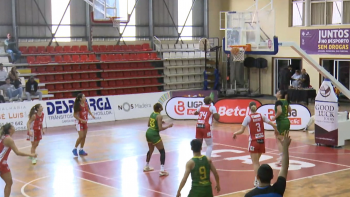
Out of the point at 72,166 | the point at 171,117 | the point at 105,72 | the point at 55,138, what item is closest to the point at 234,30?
the point at 171,117

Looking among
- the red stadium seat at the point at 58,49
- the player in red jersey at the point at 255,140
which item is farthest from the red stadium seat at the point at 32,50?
the player in red jersey at the point at 255,140

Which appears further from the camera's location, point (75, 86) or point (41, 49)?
→ point (75, 86)

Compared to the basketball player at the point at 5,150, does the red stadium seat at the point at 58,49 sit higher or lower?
higher

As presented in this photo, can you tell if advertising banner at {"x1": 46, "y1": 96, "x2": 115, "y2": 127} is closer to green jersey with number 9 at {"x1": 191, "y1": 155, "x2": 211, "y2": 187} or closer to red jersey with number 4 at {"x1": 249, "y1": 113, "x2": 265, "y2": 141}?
red jersey with number 4 at {"x1": 249, "y1": 113, "x2": 265, "y2": 141}

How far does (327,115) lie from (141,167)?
6.56m

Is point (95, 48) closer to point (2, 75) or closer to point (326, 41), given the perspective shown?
point (2, 75)

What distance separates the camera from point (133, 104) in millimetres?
25750

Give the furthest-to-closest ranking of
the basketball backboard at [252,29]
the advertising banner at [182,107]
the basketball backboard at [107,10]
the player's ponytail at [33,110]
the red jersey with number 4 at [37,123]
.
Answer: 1. the advertising banner at [182,107]
2. the basketball backboard at [107,10]
3. the basketball backboard at [252,29]
4. the red jersey with number 4 at [37,123]
5. the player's ponytail at [33,110]

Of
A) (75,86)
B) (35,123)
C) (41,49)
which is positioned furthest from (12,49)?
(35,123)

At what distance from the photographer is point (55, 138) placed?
2025 cm

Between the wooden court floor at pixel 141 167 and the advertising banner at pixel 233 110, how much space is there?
7.13ft

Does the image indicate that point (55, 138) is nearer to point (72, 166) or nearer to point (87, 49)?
point (72, 166)

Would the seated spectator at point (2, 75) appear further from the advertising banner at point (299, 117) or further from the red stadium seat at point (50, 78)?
the advertising banner at point (299, 117)

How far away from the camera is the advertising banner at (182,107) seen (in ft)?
80.9
